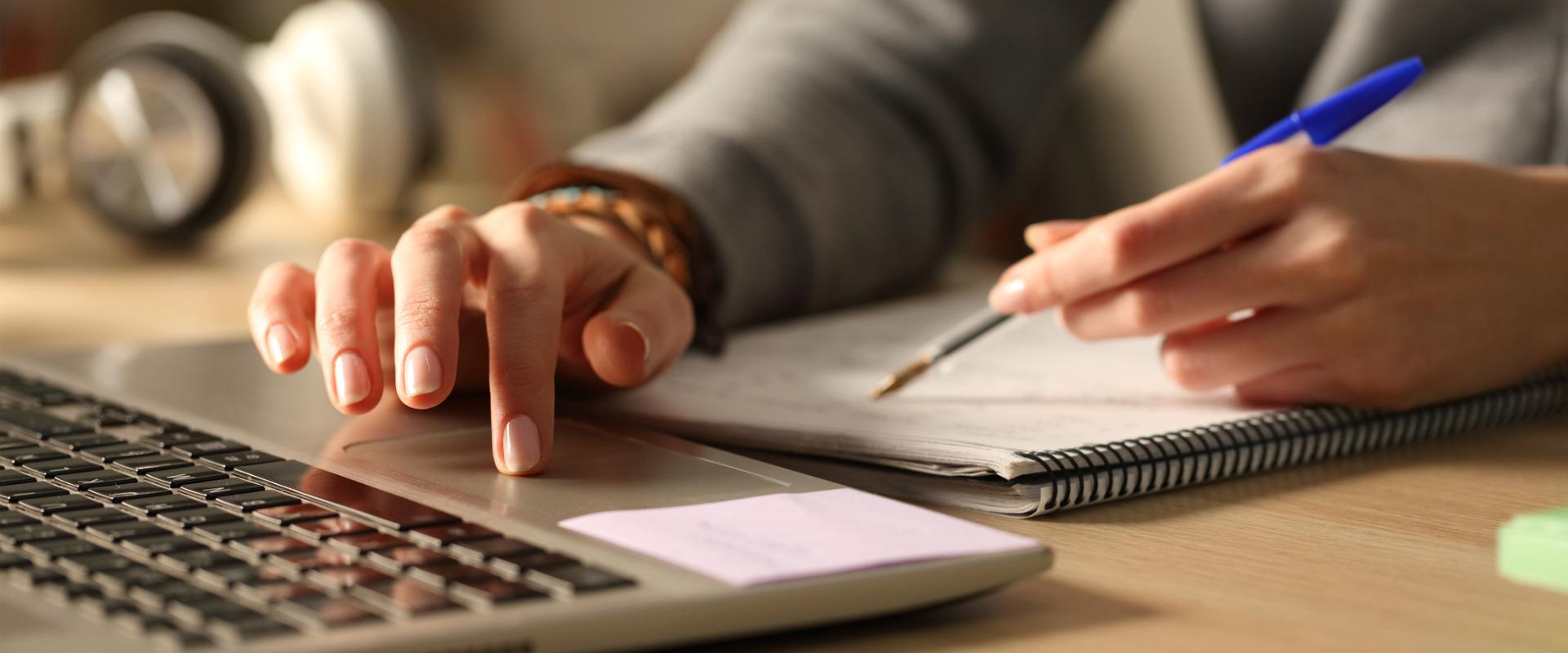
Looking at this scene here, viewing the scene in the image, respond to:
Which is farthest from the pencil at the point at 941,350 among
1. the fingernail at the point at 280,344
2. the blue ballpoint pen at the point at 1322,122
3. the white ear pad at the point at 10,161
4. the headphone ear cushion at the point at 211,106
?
the white ear pad at the point at 10,161

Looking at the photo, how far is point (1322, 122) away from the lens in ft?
1.91

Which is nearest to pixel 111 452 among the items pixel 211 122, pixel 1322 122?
pixel 1322 122

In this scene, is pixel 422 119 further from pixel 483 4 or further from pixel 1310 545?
pixel 1310 545

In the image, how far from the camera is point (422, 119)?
1288 mm

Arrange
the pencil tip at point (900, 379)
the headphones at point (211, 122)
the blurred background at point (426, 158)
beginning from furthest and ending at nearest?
the headphones at point (211, 122)
the blurred background at point (426, 158)
the pencil tip at point (900, 379)

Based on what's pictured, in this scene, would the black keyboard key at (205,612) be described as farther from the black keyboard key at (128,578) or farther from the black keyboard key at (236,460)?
the black keyboard key at (236,460)

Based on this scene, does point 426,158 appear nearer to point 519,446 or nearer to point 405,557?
point 519,446

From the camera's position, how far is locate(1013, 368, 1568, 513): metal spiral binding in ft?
1.45

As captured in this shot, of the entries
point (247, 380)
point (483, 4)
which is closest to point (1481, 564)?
point (247, 380)

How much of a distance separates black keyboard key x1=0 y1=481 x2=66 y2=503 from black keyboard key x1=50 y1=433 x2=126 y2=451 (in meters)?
0.05

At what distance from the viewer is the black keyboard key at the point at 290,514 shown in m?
0.35

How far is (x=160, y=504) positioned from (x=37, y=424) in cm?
15

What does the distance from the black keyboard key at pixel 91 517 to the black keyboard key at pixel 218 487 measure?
0.08 feet

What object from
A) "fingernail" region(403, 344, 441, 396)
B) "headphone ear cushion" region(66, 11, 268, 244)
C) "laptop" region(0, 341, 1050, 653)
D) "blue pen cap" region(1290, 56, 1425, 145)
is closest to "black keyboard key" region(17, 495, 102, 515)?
"laptop" region(0, 341, 1050, 653)
